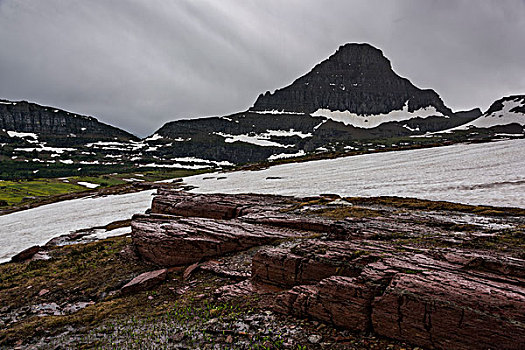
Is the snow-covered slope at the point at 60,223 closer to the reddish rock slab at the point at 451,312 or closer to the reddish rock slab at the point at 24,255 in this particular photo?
the reddish rock slab at the point at 24,255

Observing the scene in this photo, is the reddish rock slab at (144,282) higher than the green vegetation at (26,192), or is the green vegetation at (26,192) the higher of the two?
the reddish rock slab at (144,282)

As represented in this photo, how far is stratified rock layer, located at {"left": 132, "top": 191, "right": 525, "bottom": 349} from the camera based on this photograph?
8.80 m

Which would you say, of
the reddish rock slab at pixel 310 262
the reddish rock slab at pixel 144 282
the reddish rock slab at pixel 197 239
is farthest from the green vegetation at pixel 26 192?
the reddish rock slab at pixel 310 262

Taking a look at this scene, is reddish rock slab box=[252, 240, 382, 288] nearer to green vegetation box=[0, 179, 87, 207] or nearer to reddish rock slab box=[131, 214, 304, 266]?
reddish rock slab box=[131, 214, 304, 266]

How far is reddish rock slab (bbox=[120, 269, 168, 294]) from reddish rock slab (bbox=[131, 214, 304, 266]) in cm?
209

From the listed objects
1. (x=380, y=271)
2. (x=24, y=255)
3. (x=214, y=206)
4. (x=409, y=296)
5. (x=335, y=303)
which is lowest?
(x=24, y=255)

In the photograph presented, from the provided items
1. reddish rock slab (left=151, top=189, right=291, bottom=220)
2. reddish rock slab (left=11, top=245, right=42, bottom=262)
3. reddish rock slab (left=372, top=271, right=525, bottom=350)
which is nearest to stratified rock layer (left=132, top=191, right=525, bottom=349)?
reddish rock slab (left=372, top=271, right=525, bottom=350)

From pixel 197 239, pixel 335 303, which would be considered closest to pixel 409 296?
pixel 335 303

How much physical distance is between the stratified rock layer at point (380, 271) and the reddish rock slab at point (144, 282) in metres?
2.11

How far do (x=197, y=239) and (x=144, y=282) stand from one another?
4317 mm

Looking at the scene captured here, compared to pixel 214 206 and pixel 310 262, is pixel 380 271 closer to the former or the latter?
pixel 310 262

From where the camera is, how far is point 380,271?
11.2 metres

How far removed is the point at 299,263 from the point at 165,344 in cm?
690

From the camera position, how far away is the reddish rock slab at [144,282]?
656 inches
